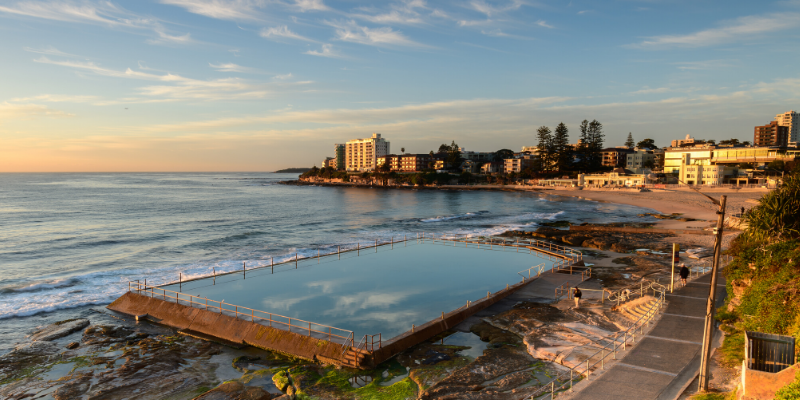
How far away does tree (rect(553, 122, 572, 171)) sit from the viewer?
547 ft

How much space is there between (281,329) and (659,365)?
48.7 ft

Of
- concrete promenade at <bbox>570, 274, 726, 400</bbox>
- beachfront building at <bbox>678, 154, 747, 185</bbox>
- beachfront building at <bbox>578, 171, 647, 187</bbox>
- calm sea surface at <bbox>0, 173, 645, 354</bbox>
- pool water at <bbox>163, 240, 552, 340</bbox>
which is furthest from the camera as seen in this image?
beachfront building at <bbox>578, 171, 647, 187</bbox>

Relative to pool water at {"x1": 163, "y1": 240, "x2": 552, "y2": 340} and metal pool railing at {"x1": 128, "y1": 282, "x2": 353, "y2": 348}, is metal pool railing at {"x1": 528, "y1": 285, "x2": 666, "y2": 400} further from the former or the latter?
pool water at {"x1": 163, "y1": 240, "x2": 552, "y2": 340}

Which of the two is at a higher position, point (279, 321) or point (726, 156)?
point (726, 156)

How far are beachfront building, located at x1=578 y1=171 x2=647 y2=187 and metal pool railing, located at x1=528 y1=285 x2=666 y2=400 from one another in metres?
140

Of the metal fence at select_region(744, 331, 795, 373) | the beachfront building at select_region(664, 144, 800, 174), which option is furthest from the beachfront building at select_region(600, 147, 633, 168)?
the metal fence at select_region(744, 331, 795, 373)

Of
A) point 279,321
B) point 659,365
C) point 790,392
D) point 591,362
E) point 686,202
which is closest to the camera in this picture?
point 790,392

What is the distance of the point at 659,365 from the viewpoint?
14258 millimetres

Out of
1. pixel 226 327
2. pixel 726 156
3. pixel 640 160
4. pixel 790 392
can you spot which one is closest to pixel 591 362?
pixel 790 392

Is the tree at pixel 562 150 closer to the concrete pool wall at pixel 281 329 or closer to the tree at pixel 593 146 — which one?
the tree at pixel 593 146

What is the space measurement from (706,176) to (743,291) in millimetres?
135555

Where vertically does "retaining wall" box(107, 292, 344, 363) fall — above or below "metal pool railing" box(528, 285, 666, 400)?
below

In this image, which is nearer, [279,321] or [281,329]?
[281,329]

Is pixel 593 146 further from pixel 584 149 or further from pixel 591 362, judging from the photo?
pixel 591 362
